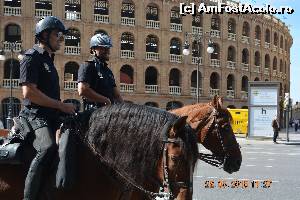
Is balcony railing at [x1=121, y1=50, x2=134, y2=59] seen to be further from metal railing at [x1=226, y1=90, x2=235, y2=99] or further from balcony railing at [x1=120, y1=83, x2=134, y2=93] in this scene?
metal railing at [x1=226, y1=90, x2=235, y2=99]

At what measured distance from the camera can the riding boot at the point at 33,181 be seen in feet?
12.5

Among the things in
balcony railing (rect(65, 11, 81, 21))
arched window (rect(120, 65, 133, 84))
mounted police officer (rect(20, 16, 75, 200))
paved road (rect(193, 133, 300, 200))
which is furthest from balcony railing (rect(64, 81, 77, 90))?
mounted police officer (rect(20, 16, 75, 200))

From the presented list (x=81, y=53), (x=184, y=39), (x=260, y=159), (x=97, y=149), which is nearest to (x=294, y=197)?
(x=97, y=149)

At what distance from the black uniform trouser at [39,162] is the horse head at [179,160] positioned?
3.24 feet

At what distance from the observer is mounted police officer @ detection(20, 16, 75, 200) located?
12.6ft

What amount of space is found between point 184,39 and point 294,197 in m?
36.1

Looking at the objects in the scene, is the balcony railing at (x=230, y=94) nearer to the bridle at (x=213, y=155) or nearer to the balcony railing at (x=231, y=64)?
the balcony railing at (x=231, y=64)

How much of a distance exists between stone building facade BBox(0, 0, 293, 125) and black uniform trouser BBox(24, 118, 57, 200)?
35.0m

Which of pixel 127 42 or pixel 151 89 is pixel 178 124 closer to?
pixel 151 89

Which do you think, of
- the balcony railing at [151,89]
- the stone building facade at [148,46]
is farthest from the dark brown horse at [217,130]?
the balcony railing at [151,89]

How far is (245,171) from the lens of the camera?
15039 millimetres

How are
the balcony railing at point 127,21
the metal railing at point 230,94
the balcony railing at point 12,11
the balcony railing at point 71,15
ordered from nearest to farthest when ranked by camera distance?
the balcony railing at point 12,11, the balcony railing at point 71,15, the balcony railing at point 127,21, the metal railing at point 230,94

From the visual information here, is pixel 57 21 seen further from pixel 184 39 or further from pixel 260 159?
pixel 184 39

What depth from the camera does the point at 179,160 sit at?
3334 millimetres
